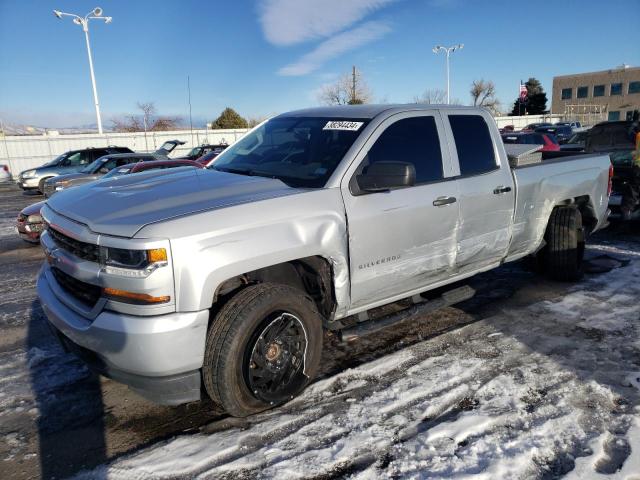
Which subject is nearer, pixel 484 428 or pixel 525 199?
pixel 484 428

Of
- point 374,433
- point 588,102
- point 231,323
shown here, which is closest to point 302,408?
point 374,433

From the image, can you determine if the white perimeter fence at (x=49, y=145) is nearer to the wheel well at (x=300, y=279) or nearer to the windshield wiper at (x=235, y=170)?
the windshield wiper at (x=235, y=170)

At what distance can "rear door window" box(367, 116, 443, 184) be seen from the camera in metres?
3.75

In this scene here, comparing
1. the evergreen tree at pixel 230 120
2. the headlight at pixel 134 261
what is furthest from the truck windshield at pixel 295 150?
the evergreen tree at pixel 230 120

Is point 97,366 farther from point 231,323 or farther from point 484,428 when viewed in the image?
point 484,428

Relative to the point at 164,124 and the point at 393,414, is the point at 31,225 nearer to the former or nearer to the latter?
the point at 393,414

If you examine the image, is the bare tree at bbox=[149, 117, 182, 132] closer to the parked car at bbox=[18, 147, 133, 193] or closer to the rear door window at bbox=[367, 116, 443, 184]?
the parked car at bbox=[18, 147, 133, 193]

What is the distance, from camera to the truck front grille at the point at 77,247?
9.23 feet

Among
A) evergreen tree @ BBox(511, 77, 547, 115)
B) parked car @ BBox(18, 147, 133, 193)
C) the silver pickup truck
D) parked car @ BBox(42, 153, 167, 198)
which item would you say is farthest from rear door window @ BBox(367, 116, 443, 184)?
evergreen tree @ BBox(511, 77, 547, 115)

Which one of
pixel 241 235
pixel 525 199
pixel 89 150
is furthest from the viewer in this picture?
pixel 89 150

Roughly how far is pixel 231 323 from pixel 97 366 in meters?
0.82

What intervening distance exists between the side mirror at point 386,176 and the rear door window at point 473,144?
1071 mm

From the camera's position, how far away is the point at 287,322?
10.5 ft

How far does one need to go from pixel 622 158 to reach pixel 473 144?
5271 millimetres
